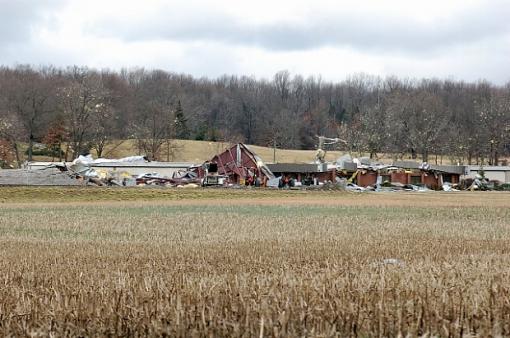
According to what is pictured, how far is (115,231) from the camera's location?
73.4 feet

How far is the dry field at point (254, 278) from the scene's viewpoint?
6.11 meters

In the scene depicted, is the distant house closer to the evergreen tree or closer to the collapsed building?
the collapsed building

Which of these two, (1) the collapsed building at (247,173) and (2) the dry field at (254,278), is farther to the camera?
(1) the collapsed building at (247,173)

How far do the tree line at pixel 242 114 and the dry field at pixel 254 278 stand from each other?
2859 inches

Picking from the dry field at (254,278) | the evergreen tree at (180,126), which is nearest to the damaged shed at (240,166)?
the dry field at (254,278)

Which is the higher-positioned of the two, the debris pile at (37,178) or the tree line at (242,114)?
the tree line at (242,114)

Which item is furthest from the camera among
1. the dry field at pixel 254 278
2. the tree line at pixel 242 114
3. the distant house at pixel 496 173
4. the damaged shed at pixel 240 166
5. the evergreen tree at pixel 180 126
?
the evergreen tree at pixel 180 126

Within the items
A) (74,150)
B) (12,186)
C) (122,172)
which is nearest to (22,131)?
(74,150)

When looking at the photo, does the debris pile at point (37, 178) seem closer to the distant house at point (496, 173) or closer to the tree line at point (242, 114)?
the tree line at point (242, 114)

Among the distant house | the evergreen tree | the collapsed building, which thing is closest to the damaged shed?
the collapsed building

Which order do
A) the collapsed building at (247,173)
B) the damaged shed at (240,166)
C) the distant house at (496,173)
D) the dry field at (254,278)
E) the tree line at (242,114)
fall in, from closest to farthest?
the dry field at (254,278) < the collapsed building at (247,173) < the damaged shed at (240,166) < the distant house at (496,173) < the tree line at (242,114)

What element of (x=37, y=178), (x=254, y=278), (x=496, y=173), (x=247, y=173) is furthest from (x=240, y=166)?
(x=254, y=278)

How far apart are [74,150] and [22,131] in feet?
29.9

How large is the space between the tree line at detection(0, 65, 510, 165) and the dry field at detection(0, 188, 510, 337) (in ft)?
238
